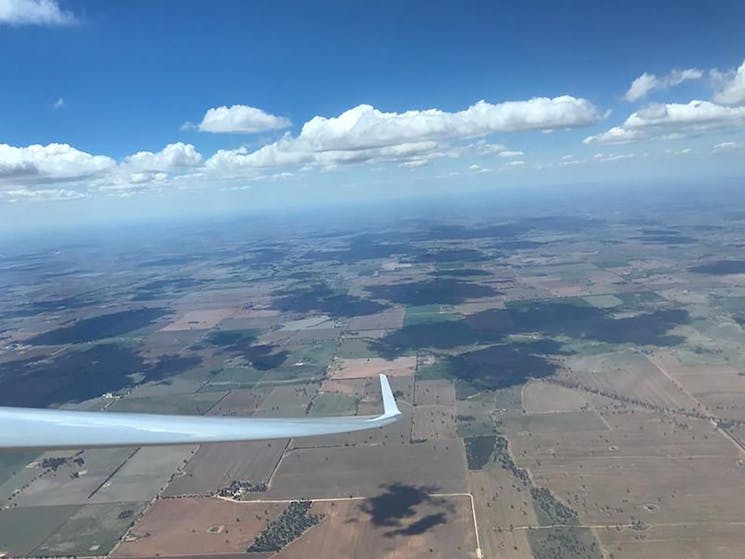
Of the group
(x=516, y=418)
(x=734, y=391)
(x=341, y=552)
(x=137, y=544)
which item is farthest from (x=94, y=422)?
(x=734, y=391)

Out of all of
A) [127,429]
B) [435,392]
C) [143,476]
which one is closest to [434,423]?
[435,392]

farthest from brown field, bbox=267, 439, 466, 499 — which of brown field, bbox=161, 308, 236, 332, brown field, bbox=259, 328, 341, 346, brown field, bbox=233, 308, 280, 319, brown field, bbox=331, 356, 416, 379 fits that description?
brown field, bbox=233, 308, 280, 319

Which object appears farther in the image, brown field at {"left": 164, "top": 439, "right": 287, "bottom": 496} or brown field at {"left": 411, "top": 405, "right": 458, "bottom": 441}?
brown field at {"left": 411, "top": 405, "right": 458, "bottom": 441}

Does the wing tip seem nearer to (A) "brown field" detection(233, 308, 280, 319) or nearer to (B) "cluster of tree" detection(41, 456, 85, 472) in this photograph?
(B) "cluster of tree" detection(41, 456, 85, 472)

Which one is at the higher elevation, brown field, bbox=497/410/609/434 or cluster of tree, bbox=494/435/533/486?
cluster of tree, bbox=494/435/533/486

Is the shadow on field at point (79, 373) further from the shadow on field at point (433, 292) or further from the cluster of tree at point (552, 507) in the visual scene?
the cluster of tree at point (552, 507)

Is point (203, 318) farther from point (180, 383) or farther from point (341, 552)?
point (341, 552)
